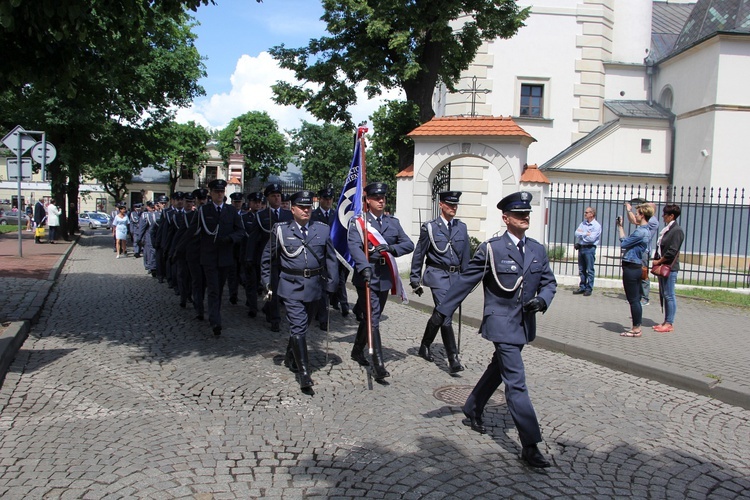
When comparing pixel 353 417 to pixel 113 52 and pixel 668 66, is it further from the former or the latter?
pixel 668 66

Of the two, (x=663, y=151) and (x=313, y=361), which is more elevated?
(x=663, y=151)

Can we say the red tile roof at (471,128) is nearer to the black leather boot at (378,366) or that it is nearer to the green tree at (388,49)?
the green tree at (388,49)

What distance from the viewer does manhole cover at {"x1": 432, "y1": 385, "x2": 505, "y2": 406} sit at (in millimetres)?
5672

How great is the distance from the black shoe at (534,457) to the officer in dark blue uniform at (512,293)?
3cm

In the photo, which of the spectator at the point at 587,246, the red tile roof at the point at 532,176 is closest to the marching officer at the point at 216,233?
the spectator at the point at 587,246

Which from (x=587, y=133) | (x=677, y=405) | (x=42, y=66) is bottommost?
(x=677, y=405)

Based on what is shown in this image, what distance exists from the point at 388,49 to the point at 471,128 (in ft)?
15.4

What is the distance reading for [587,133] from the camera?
2400 cm

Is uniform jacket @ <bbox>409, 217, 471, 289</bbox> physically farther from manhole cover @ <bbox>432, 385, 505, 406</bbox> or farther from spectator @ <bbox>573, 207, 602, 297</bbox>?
spectator @ <bbox>573, 207, 602, 297</bbox>

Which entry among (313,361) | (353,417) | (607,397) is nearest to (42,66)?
(313,361)

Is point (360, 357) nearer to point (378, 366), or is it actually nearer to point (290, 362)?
point (378, 366)

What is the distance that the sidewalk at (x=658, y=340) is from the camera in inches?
257

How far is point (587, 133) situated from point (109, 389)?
21.9 m

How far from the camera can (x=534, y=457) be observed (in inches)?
167
